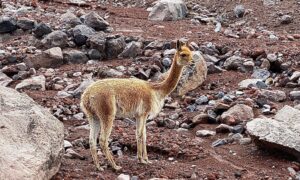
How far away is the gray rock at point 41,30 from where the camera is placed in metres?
19.6

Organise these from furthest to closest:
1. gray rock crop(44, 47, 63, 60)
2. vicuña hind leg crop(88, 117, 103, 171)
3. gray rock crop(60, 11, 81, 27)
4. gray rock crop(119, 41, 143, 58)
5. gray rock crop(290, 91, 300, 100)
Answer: gray rock crop(60, 11, 81, 27)
gray rock crop(119, 41, 143, 58)
gray rock crop(44, 47, 63, 60)
gray rock crop(290, 91, 300, 100)
vicuña hind leg crop(88, 117, 103, 171)

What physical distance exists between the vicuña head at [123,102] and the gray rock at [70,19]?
32.2ft

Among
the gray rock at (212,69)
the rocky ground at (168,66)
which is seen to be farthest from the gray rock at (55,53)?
the gray rock at (212,69)

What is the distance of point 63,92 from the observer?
15.5m

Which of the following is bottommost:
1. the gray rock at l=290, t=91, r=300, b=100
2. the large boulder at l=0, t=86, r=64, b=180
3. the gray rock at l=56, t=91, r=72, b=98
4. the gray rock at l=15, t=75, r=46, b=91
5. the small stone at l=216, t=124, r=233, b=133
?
the gray rock at l=15, t=75, r=46, b=91

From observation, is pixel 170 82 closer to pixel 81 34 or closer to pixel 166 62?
pixel 166 62

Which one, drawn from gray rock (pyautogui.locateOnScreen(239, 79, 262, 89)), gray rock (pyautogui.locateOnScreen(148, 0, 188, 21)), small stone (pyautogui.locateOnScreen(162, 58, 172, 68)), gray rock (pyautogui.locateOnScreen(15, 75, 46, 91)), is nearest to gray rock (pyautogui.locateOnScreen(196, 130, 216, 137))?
gray rock (pyautogui.locateOnScreen(239, 79, 262, 89))

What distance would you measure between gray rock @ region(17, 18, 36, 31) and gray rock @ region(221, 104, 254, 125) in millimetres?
8846

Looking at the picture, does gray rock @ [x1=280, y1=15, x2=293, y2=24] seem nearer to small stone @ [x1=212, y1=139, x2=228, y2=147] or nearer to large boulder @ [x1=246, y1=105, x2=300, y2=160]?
small stone @ [x1=212, y1=139, x2=228, y2=147]

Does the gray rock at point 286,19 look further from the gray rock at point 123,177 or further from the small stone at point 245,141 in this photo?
the gray rock at point 123,177

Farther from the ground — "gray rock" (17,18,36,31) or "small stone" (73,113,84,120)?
"gray rock" (17,18,36,31)

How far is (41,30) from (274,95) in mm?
7817

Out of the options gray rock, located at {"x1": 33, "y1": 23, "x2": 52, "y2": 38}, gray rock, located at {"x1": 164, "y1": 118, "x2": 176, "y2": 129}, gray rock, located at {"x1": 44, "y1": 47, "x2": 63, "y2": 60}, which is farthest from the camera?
gray rock, located at {"x1": 33, "y1": 23, "x2": 52, "y2": 38}

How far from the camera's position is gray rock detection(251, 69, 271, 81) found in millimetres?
16427
